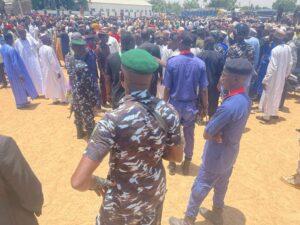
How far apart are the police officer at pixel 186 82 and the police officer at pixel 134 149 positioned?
214cm

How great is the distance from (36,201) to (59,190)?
248cm

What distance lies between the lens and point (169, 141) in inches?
83.3

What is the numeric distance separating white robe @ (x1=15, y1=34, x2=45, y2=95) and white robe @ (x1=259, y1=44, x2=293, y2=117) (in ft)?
21.1

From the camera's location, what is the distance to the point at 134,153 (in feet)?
6.33

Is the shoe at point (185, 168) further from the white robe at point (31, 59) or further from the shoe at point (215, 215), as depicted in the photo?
the white robe at point (31, 59)

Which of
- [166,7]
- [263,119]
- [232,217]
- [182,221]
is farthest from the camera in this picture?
[166,7]

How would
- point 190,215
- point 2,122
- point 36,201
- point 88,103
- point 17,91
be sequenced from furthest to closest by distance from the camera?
point 17,91 → point 2,122 → point 88,103 → point 190,215 → point 36,201

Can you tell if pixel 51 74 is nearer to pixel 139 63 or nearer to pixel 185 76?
pixel 185 76

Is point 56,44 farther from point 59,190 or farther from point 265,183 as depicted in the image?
point 265,183

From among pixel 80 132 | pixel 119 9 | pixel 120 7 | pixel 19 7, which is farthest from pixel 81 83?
pixel 120 7

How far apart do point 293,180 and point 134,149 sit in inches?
144

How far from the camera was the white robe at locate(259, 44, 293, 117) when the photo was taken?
21.1 ft

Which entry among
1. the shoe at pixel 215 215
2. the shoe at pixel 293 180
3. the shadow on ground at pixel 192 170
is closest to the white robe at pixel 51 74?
the shadow on ground at pixel 192 170

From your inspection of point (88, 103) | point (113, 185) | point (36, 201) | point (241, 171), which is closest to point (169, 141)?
point (113, 185)
